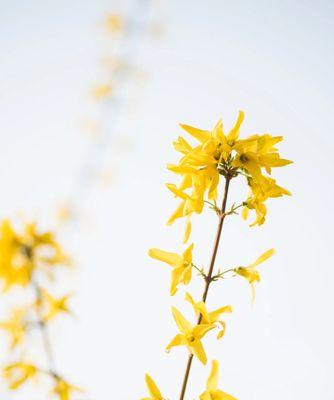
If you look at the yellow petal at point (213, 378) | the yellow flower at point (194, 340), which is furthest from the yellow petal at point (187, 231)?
the yellow petal at point (213, 378)

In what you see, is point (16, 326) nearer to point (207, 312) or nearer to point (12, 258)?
point (12, 258)

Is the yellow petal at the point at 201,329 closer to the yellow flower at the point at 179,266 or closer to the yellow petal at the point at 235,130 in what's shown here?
the yellow flower at the point at 179,266

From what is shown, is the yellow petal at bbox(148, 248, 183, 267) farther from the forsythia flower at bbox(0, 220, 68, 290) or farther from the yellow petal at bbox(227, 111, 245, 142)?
the forsythia flower at bbox(0, 220, 68, 290)

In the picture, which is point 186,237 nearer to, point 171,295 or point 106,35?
point 171,295

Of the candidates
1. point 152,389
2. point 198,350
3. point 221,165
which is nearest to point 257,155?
point 221,165

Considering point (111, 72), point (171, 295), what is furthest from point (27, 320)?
point (111, 72)
